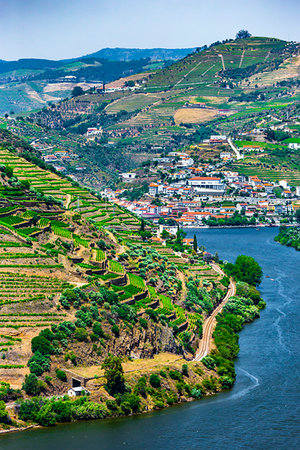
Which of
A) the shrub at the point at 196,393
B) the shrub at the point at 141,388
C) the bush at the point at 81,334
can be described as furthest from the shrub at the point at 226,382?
the bush at the point at 81,334

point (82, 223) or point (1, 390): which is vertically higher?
point (82, 223)

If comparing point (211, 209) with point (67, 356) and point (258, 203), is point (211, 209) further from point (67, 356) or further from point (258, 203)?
point (67, 356)

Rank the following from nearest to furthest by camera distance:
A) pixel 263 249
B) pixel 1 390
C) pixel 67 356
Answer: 1. pixel 1 390
2. pixel 67 356
3. pixel 263 249

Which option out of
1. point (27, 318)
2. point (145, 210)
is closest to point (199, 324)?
point (27, 318)

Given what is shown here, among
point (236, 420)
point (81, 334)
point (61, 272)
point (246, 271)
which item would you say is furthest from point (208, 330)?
point (246, 271)

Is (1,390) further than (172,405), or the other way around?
(172,405)

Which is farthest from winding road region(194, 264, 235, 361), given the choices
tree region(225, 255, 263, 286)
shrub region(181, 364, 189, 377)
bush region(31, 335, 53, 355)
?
bush region(31, 335, 53, 355)

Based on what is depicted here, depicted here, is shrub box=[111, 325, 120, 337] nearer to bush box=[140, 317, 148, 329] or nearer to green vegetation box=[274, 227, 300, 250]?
bush box=[140, 317, 148, 329]
